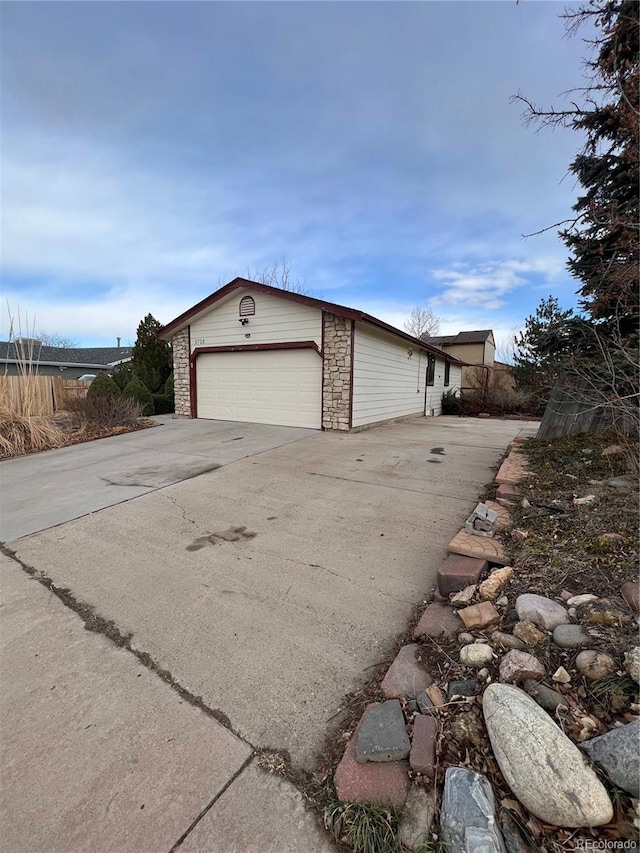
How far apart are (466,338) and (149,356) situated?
76.6 ft

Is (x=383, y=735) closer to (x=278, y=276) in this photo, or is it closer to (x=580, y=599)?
(x=580, y=599)

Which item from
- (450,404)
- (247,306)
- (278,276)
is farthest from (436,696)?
(278,276)

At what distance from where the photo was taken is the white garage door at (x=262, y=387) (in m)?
9.41

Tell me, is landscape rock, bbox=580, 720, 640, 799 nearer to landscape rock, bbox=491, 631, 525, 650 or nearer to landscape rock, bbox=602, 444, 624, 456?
landscape rock, bbox=491, 631, 525, 650

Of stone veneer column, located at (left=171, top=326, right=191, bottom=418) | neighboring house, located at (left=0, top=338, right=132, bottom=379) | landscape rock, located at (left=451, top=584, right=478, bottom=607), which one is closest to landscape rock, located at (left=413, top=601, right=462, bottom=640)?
landscape rock, located at (left=451, top=584, right=478, bottom=607)

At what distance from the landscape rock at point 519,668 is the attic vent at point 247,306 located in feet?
31.6

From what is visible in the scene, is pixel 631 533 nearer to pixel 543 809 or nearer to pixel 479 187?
pixel 543 809

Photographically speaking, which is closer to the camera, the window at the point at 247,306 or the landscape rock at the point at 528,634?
the landscape rock at the point at 528,634

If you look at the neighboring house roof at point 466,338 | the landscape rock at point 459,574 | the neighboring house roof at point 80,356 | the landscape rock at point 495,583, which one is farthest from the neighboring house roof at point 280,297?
the neighboring house roof at point 466,338

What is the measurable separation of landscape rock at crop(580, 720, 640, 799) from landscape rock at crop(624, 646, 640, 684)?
211mm

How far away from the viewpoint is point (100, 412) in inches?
370

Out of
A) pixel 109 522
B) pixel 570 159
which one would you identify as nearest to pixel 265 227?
pixel 570 159

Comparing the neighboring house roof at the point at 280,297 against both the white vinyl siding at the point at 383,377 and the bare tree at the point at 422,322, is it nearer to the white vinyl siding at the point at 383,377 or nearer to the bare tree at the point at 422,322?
the white vinyl siding at the point at 383,377

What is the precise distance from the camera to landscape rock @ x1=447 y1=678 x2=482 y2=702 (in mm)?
1540
